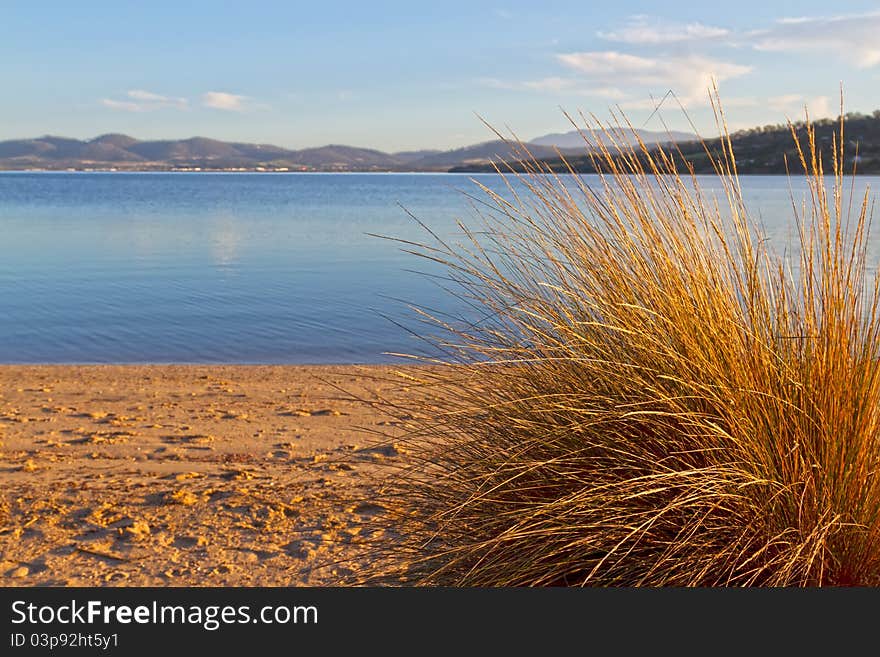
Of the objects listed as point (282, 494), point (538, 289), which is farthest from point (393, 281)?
point (538, 289)

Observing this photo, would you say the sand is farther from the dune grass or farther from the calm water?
the calm water

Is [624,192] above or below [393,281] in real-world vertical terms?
above

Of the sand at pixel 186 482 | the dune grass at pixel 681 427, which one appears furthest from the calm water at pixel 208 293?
the sand at pixel 186 482

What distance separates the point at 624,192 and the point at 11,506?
15.2 feet

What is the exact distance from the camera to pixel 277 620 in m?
2.75

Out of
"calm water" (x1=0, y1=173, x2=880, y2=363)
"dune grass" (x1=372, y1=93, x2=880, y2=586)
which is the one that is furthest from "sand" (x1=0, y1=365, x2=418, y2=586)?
"calm water" (x1=0, y1=173, x2=880, y2=363)

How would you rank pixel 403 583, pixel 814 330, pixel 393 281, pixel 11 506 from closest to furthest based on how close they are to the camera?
pixel 814 330, pixel 403 583, pixel 11 506, pixel 393 281

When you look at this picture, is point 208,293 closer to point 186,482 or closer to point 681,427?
point 186,482

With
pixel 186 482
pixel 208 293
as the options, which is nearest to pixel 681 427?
pixel 186 482

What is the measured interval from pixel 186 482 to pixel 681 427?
4412mm

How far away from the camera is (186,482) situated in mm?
6176

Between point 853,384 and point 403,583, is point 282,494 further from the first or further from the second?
point 853,384

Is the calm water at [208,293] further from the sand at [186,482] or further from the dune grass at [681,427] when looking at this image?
the sand at [186,482]

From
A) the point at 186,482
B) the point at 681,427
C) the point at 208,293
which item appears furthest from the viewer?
the point at 208,293
